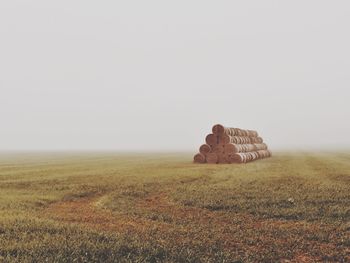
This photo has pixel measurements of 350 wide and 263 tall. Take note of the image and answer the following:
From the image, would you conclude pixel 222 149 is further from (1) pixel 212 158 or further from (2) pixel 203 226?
(2) pixel 203 226

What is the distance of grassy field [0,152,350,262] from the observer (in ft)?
23.4

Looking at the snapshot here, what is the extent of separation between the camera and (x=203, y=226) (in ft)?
30.7

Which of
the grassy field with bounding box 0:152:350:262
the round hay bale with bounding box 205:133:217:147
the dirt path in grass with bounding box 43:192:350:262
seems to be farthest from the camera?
the round hay bale with bounding box 205:133:217:147

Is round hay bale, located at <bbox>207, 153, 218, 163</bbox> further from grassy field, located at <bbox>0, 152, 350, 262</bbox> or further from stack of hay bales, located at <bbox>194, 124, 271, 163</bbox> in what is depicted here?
grassy field, located at <bbox>0, 152, 350, 262</bbox>

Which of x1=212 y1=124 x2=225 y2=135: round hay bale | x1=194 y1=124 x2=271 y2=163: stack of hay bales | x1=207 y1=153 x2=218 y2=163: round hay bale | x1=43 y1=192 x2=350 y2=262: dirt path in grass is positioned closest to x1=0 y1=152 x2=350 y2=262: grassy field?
x1=43 y1=192 x2=350 y2=262: dirt path in grass

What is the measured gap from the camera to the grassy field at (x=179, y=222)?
7.13 m

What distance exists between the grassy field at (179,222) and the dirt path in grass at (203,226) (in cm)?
3

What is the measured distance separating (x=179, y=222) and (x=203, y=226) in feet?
2.72

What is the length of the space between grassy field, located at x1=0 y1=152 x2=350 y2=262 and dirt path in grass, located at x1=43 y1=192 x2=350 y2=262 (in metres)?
0.03

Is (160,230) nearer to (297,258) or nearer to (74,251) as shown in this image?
(74,251)

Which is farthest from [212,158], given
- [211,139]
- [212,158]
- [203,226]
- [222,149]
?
[203,226]

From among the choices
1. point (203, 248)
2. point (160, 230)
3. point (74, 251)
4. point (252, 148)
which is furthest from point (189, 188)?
point (252, 148)

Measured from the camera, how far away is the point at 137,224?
31.7 feet

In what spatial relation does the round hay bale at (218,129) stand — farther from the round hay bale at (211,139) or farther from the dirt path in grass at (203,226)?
the dirt path in grass at (203,226)
